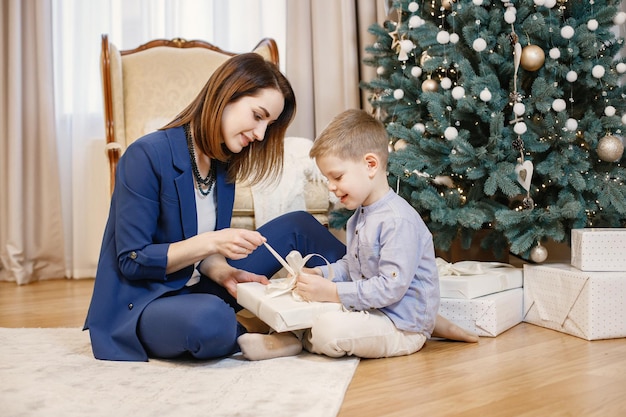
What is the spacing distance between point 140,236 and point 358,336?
551mm

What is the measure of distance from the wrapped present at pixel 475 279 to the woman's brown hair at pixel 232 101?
576 mm

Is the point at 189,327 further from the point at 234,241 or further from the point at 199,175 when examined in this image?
the point at 199,175

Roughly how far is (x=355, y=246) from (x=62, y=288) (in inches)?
→ 70.6

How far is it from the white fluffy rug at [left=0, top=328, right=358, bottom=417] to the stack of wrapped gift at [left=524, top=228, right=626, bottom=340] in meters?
0.67

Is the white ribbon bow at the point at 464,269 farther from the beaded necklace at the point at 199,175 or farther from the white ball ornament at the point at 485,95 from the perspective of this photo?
the beaded necklace at the point at 199,175

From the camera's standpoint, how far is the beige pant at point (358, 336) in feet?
5.05

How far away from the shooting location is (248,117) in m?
1.62

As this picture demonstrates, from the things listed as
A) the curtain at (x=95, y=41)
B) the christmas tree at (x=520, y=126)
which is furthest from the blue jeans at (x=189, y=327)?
the curtain at (x=95, y=41)

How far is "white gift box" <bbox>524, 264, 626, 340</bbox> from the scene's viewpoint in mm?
1768

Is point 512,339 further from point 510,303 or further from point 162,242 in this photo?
point 162,242

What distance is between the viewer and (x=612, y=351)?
164 cm

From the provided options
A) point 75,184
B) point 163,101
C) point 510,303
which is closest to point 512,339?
point 510,303

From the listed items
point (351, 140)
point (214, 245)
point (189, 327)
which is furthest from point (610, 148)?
point (189, 327)

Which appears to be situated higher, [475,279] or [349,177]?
[349,177]
